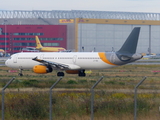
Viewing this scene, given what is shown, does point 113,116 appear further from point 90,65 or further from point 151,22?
point 151,22

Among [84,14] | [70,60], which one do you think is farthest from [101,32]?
[70,60]

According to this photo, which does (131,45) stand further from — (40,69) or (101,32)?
(101,32)

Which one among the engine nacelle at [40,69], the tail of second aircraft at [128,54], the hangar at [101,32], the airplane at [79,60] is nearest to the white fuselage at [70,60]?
the airplane at [79,60]

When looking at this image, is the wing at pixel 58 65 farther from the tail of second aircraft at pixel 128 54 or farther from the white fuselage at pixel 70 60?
the tail of second aircraft at pixel 128 54

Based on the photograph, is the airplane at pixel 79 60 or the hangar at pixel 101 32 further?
the hangar at pixel 101 32

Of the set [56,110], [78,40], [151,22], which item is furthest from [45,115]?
[151,22]

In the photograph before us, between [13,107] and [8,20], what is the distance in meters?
151

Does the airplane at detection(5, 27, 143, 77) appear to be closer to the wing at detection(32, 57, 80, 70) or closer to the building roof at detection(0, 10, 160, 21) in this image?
the wing at detection(32, 57, 80, 70)

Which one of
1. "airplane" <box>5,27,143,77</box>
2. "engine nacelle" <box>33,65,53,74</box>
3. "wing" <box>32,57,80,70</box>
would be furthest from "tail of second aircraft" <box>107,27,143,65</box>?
"engine nacelle" <box>33,65,53,74</box>

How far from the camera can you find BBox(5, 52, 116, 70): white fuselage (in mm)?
46219

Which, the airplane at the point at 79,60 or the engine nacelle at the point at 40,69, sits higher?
the airplane at the point at 79,60

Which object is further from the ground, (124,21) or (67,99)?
(124,21)

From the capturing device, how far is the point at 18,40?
155 metres

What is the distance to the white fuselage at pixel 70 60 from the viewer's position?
4622cm
